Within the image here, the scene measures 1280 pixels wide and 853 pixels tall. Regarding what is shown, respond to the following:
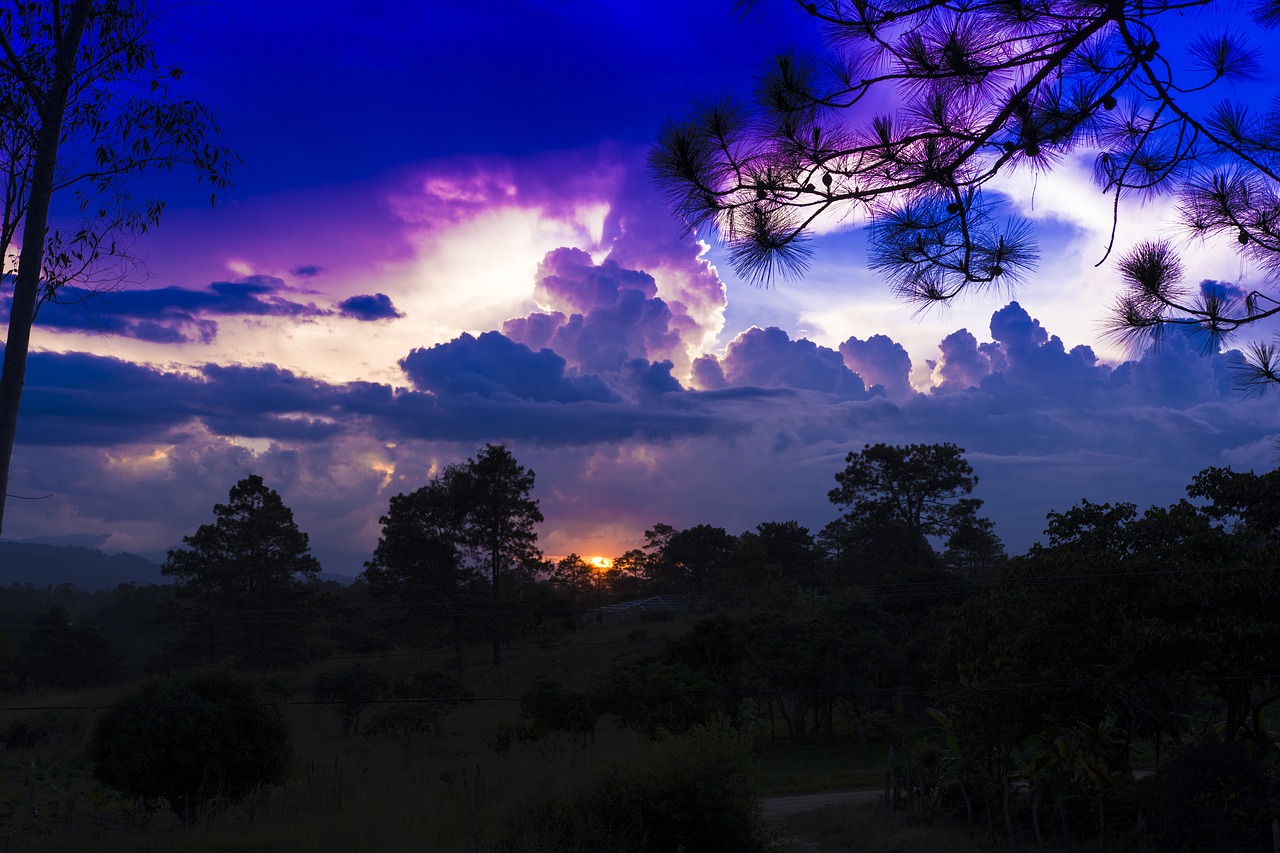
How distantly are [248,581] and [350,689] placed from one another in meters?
16.2

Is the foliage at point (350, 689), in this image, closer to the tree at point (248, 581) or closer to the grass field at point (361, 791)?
the grass field at point (361, 791)

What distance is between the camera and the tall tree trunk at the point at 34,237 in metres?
7.71

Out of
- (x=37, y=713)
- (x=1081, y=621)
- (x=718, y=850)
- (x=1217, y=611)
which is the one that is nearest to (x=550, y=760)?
(x=718, y=850)

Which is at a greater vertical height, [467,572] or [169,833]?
[467,572]

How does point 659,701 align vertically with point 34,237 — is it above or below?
below

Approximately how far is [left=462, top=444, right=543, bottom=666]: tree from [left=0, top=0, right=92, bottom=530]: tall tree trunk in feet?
155

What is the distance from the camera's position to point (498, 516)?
55.7 m

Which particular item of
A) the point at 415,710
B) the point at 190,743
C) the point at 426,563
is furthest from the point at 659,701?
the point at 426,563

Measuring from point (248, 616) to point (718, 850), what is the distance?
4084 cm

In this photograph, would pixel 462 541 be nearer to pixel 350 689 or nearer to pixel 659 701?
pixel 350 689

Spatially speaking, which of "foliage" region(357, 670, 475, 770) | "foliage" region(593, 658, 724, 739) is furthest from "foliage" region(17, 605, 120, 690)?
"foliage" region(593, 658, 724, 739)

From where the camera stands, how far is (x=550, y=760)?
16188 mm

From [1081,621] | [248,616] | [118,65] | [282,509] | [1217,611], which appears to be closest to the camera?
[118,65]

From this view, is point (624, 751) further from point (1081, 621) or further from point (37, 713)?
point (37, 713)
